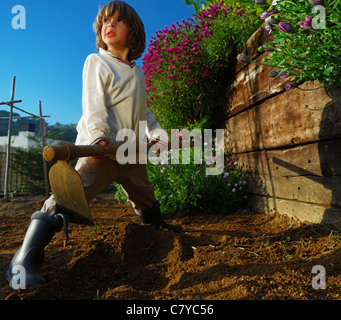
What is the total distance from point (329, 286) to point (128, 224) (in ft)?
4.69

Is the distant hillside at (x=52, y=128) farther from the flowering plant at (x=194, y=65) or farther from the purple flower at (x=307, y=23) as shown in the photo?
the purple flower at (x=307, y=23)

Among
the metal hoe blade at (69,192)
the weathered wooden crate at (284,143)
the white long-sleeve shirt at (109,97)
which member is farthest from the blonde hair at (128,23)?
the weathered wooden crate at (284,143)

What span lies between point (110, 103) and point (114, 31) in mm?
563

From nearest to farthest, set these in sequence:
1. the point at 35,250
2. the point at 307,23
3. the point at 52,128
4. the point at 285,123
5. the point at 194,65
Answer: the point at 307,23
the point at 35,250
the point at 285,123
the point at 194,65
the point at 52,128

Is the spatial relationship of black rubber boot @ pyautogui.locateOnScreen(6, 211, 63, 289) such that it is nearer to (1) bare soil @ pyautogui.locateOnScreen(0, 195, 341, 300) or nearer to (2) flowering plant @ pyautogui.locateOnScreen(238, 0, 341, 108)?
(1) bare soil @ pyautogui.locateOnScreen(0, 195, 341, 300)

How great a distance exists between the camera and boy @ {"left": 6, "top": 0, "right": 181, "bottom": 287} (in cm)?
200

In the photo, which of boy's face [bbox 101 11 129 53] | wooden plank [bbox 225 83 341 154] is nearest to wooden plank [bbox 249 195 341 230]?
wooden plank [bbox 225 83 341 154]

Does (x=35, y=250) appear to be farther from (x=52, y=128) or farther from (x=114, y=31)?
(x=52, y=128)

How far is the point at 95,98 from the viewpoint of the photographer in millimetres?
2139

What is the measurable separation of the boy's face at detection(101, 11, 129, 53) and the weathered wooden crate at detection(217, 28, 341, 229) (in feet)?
4.75

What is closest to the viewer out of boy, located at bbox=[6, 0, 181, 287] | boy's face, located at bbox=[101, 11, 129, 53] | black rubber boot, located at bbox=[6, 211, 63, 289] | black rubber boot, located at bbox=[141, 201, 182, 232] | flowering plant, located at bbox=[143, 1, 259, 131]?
black rubber boot, located at bbox=[6, 211, 63, 289]

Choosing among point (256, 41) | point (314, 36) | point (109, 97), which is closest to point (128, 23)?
point (109, 97)

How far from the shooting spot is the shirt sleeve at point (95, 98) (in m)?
2.03

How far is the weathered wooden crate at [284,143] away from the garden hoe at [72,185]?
1.74 metres
